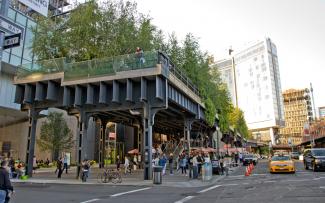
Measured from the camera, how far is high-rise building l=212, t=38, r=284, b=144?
154000 mm

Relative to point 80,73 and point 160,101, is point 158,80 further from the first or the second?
point 80,73

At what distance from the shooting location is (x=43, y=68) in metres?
27.7

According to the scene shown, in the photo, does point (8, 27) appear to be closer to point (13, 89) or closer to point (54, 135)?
point (54, 135)

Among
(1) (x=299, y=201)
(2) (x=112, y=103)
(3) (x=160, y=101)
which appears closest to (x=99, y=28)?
(2) (x=112, y=103)

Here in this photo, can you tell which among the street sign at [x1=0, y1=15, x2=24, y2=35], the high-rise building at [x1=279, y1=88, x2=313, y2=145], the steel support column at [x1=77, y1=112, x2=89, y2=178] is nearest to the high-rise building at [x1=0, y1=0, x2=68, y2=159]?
the steel support column at [x1=77, y1=112, x2=89, y2=178]

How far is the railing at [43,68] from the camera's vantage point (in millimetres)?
26938

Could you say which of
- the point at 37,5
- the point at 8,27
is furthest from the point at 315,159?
the point at 8,27

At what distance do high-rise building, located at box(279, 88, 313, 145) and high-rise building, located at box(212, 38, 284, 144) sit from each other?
706 inches

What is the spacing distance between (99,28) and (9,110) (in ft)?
61.9

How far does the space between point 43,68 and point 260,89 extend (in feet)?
478

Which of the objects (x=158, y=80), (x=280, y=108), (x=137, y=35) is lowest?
(x=158, y=80)

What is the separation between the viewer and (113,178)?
2212 centimetres

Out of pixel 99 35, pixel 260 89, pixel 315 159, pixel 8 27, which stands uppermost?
pixel 260 89

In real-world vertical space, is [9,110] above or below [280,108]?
below
